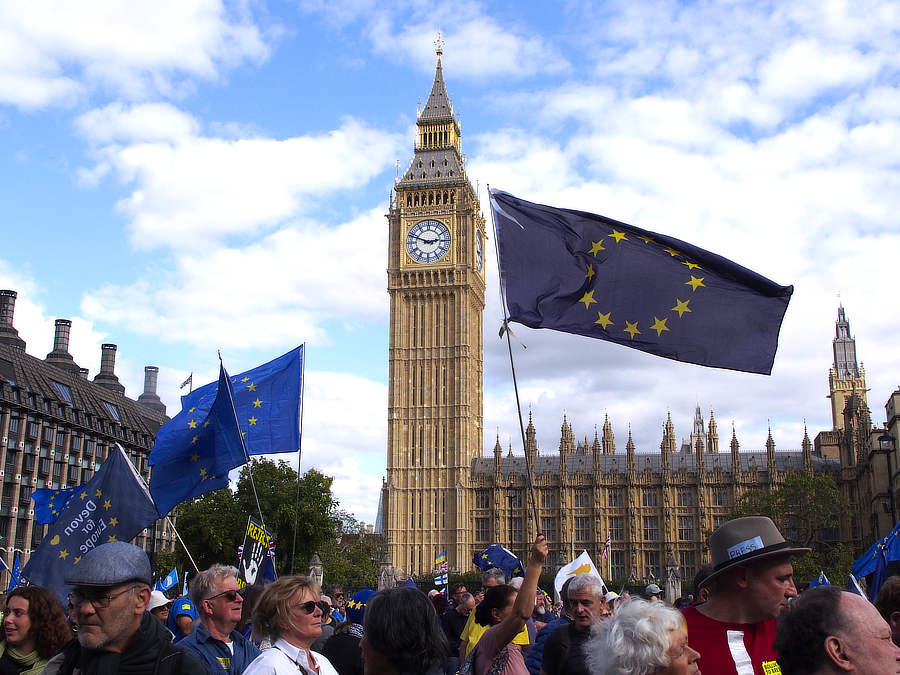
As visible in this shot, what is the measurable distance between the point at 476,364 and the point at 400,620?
67001mm

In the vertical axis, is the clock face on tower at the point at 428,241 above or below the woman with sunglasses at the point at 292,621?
above

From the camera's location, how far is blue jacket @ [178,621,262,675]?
5.02 meters

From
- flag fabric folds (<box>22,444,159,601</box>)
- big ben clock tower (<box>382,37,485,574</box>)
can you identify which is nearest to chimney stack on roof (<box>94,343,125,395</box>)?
big ben clock tower (<box>382,37,485,574</box>)

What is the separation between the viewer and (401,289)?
6975cm

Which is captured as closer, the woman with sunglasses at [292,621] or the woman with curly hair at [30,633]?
the woman with sunglasses at [292,621]

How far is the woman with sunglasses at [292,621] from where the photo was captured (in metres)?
4.13

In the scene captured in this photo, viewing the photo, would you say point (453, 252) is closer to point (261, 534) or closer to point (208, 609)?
point (261, 534)

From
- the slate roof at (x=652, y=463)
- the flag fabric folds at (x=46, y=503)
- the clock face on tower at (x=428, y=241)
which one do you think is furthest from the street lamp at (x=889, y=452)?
the flag fabric folds at (x=46, y=503)

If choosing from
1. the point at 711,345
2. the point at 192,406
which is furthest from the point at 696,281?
the point at 192,406

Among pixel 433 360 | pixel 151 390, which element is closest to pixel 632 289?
pixel 433 360

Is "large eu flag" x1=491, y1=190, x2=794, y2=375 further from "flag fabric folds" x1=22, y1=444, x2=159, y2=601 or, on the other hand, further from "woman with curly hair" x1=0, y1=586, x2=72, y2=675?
"woman with curly hair" x1=0, y1=586, x2=72, y2=675

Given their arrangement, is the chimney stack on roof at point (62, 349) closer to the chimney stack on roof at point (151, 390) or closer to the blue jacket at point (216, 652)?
the chimney stack on roof at point (151, 390)

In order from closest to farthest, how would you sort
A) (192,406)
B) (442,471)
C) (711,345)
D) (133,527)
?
1. (711,345)
2. (133,527)
3. (192,406)
4. (442,471)

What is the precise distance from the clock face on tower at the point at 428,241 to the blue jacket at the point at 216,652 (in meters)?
64.6
